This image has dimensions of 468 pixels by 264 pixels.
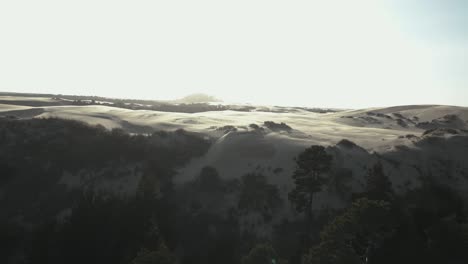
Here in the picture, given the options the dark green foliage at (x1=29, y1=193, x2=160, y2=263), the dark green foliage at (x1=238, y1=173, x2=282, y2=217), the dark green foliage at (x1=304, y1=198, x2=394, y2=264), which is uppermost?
the dark green foliage at (x1=304, y1=198, x2=394, y2=264)

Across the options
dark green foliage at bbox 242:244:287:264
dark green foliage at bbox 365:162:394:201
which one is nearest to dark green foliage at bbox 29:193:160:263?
dark green foliage at bbox 242:244:287:264

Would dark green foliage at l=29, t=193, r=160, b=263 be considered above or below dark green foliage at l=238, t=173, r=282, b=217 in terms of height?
below

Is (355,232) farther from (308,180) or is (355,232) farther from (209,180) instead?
(209,180)

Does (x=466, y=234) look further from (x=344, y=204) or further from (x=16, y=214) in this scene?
(x=16, y=214)

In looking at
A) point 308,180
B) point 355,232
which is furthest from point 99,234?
point 355,232

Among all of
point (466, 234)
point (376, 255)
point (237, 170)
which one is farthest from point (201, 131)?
point (466, 234)

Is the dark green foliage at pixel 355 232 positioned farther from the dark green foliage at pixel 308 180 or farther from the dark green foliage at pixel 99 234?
the dark green foliage at pixel 99 234

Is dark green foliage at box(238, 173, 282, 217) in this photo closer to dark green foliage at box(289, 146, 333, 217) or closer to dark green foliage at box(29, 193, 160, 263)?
dark green foliage at box(289, 146, 333, 217)

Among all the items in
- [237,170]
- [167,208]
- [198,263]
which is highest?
[237,170]

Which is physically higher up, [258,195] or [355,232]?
[355,232]

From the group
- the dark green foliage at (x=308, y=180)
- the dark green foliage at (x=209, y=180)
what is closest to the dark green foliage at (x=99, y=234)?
the dark green foliage at (x=209, y=180)

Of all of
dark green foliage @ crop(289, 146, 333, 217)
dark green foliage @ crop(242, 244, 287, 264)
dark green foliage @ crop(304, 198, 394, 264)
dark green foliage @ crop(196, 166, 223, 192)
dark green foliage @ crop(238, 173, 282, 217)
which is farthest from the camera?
dark green foliage @ crop(196, 166, 223, 192)
